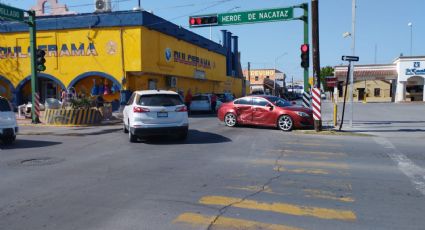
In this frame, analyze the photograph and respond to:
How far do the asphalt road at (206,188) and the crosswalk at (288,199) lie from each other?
15 millimetres

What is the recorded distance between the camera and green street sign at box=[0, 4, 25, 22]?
1947cm

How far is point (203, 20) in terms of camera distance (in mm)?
22312

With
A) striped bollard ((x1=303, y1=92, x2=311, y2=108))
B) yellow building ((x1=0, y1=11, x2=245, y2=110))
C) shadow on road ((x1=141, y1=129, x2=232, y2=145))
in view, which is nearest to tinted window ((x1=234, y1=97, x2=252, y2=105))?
striped bollard ((x1=303, y1=92, x2=311, y2=108))

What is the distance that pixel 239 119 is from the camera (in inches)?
744

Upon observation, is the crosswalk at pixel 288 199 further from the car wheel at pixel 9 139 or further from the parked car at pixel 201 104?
the parked car at pixel 201 104

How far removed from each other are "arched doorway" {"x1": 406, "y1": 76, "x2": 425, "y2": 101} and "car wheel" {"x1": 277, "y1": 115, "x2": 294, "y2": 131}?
49.4 meters

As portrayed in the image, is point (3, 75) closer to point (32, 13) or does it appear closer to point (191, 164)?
point (32, 13)

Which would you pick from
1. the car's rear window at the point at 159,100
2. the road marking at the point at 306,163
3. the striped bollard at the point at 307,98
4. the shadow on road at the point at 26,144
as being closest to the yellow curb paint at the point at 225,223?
the road marking at the point at 306,163

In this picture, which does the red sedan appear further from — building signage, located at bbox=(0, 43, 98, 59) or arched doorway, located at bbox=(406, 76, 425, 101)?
arched doorway, located at bbox=(406, 76, 425, 101)

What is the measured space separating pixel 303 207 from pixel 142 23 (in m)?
21.6

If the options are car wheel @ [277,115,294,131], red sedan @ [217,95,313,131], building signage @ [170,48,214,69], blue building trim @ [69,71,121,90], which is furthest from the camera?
building signage @ [170,48,214,69]

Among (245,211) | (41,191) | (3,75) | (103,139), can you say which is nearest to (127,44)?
(3,75)

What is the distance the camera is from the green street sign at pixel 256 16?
19955 mm

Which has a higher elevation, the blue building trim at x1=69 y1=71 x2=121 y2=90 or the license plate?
the blue building trim at x1=69 y1=71 x2=121 y2=90
